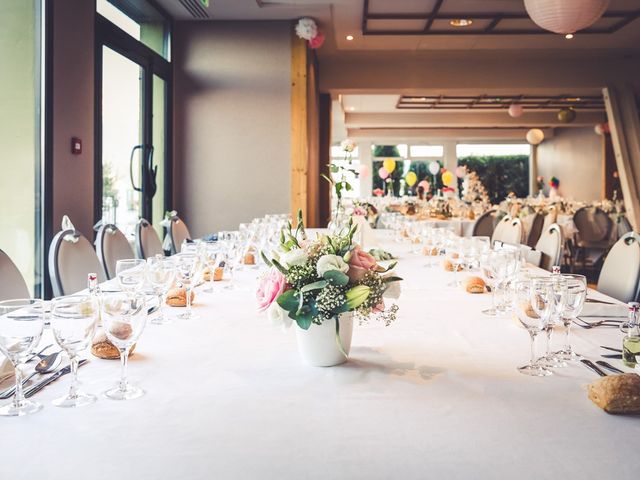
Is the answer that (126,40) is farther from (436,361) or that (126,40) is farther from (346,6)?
(436,361)

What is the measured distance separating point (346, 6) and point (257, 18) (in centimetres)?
109

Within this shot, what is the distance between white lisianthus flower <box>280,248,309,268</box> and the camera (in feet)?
4.17

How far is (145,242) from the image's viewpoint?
4.02 meters

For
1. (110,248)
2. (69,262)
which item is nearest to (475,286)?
(69,262)

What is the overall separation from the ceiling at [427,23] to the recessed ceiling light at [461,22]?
2.9 inches

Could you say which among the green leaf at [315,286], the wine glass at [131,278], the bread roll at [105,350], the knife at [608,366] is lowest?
the knife at [608,366]

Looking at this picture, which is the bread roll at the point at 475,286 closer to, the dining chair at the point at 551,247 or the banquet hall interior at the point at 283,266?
the banquet hall interior at the point at 283,266

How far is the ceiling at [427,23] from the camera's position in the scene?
671 cm

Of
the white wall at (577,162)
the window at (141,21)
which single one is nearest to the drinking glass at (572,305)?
the window at (141,21)

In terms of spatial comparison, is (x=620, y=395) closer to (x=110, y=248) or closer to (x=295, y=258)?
(x=295, y=258)

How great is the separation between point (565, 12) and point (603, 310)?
2675mm

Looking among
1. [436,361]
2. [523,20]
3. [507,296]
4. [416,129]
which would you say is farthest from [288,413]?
[416,129]

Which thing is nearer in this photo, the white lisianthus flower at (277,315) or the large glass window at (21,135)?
the white lisianthus flower at (277,315)

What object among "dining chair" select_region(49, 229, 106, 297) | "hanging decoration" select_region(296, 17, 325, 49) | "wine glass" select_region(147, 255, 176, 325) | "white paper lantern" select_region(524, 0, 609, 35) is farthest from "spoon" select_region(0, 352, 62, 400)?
"hanging decoration" select_region(296, 17, 325, 49)
